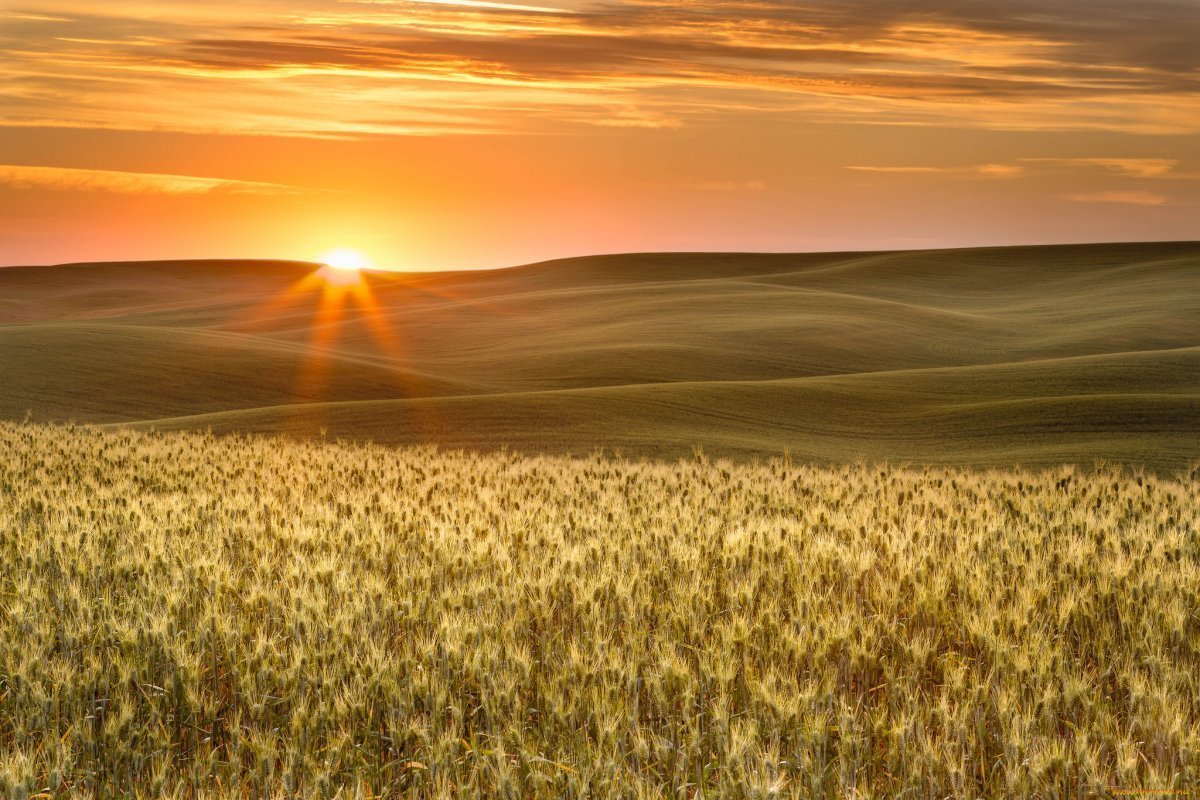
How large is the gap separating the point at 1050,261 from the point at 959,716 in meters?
98.4

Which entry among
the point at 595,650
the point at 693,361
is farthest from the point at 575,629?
the point at 693,361

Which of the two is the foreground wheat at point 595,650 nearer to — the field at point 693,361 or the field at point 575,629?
the field at point 575,629

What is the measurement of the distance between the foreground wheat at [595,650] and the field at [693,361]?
3463 mm

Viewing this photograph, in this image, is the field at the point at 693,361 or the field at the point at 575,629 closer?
the field at the point at 575,629

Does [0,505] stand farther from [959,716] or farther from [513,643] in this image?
[959,716]

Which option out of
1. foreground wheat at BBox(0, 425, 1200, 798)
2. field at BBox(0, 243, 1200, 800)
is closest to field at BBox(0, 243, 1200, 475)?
field at BBox(0, 243, 1200, 800)

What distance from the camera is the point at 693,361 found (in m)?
48.7

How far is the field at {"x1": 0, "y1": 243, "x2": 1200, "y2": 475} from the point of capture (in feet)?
91.2

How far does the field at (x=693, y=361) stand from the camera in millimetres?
27797

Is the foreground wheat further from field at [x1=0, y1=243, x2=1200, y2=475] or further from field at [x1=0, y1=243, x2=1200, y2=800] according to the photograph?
field at [x1=0, y1=243, x2=1200, y2=475]

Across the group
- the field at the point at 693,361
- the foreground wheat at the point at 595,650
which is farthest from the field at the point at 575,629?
the field at the point at 693,361

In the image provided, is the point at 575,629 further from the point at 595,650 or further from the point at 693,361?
the point at 693,361

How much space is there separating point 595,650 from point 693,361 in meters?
44.6

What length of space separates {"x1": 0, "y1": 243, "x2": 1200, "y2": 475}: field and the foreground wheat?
11.4 feet
